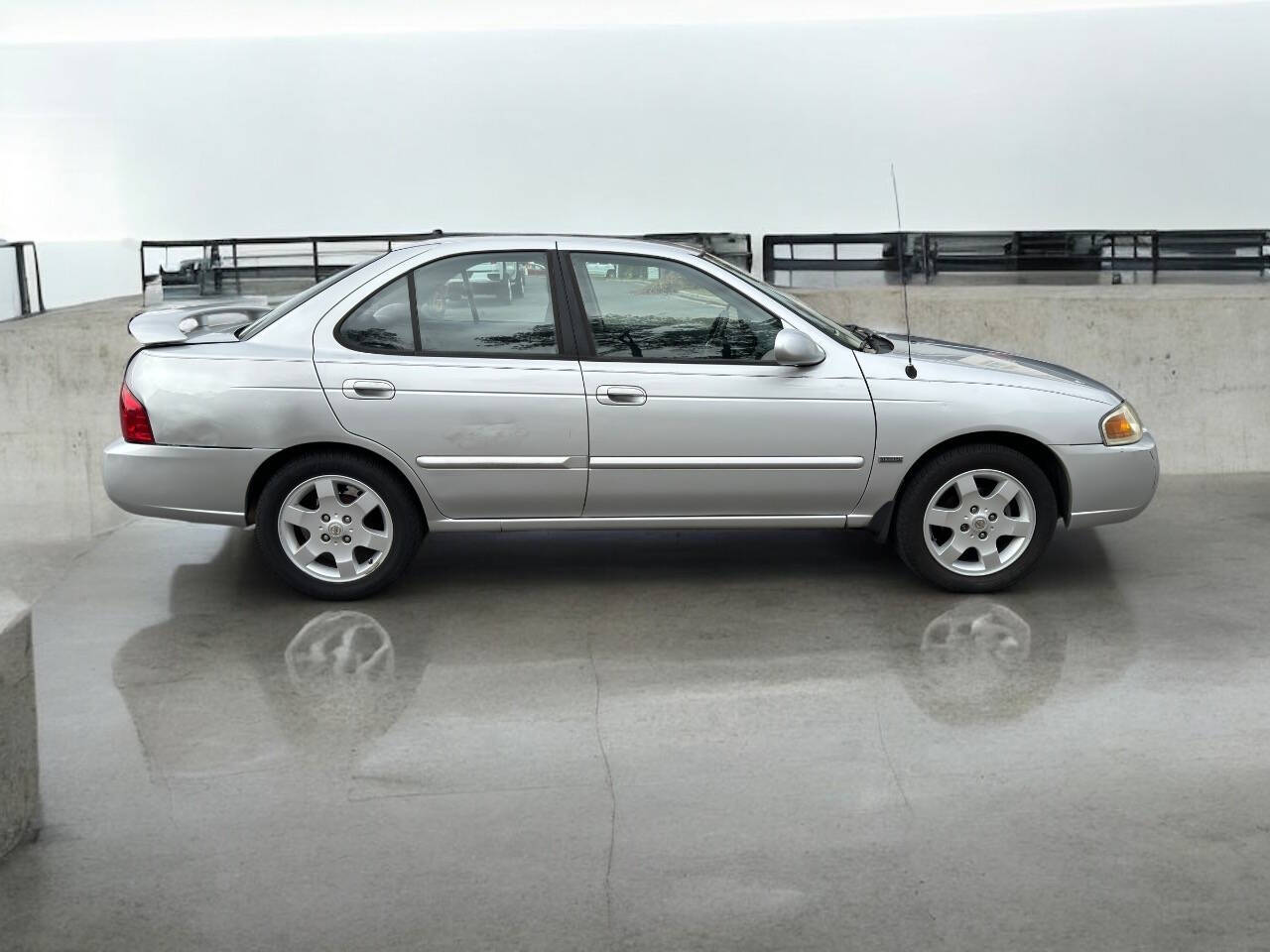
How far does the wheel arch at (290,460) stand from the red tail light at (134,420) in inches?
18.8

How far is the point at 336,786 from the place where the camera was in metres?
4.29

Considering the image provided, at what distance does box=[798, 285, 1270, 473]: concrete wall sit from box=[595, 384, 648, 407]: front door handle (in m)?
3.78

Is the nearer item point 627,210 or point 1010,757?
point 1010,757

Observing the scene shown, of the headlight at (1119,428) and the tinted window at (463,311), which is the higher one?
the tinted window at (463,311)

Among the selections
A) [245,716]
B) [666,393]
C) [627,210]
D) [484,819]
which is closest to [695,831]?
[484,819]

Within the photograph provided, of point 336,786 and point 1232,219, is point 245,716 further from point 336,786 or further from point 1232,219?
point 1232,219

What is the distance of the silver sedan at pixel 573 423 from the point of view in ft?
19.9

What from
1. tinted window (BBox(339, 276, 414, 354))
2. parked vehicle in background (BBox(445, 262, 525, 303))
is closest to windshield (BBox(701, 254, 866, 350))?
parked vehicle in background (BBox(445, 262, 525, 303))

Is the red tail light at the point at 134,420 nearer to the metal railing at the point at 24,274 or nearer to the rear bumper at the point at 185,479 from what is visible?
the rear bumper at the point at 185,479

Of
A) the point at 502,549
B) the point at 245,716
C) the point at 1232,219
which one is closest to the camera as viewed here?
the point at 245,716

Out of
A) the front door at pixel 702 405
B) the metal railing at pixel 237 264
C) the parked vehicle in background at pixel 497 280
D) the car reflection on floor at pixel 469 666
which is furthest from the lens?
the metal railing at pixel 237 264

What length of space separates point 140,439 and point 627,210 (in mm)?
14922

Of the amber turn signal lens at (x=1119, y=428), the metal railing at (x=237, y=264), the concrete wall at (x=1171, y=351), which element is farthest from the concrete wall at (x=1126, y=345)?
the amber turn signal lens at (x=1119, y=428)

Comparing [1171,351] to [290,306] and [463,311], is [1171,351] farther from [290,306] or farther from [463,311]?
[290,306]
